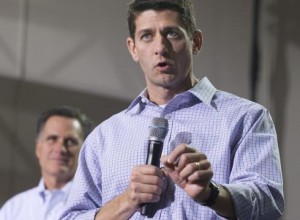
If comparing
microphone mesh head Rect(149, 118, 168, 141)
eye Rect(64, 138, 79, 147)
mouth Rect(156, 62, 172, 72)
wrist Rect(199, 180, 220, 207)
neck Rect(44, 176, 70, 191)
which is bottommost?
wrist Rect(199, 180, 220, 207)

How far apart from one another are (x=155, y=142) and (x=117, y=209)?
0.24 m

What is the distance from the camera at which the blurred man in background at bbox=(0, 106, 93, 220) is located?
3818mm

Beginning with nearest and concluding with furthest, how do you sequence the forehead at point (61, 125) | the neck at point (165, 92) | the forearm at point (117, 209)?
the forearm at point (117, 209)
the neck at point (165, 92)
the forehead at point (61, 125)

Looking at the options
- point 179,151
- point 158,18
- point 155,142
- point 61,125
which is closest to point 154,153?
point 155,142

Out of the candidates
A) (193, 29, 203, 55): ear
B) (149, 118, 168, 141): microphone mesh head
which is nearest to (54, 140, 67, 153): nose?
(193, 29, 203, 55): ear

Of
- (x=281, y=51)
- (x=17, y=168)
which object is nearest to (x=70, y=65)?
(x=17, y=168)

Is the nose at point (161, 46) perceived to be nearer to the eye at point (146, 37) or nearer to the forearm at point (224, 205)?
the eye at point (146, 37)

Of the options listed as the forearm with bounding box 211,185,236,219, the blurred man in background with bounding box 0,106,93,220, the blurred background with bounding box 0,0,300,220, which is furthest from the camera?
the blurred background with bounding box 0,0,300,220

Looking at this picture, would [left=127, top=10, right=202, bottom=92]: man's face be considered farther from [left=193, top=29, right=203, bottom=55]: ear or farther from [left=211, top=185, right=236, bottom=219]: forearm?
[left=211, top=185, right=236, bottom=219]: forearm

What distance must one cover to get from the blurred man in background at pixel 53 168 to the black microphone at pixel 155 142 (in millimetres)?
2300

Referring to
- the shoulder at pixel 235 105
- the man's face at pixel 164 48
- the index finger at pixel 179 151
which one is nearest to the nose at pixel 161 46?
the man's face at pixel 164 48

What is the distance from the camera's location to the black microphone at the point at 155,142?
59.8 inches

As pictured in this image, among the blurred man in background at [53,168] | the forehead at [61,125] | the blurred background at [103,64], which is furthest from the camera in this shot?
the blurred background at [103,64]

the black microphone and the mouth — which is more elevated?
the mouth
